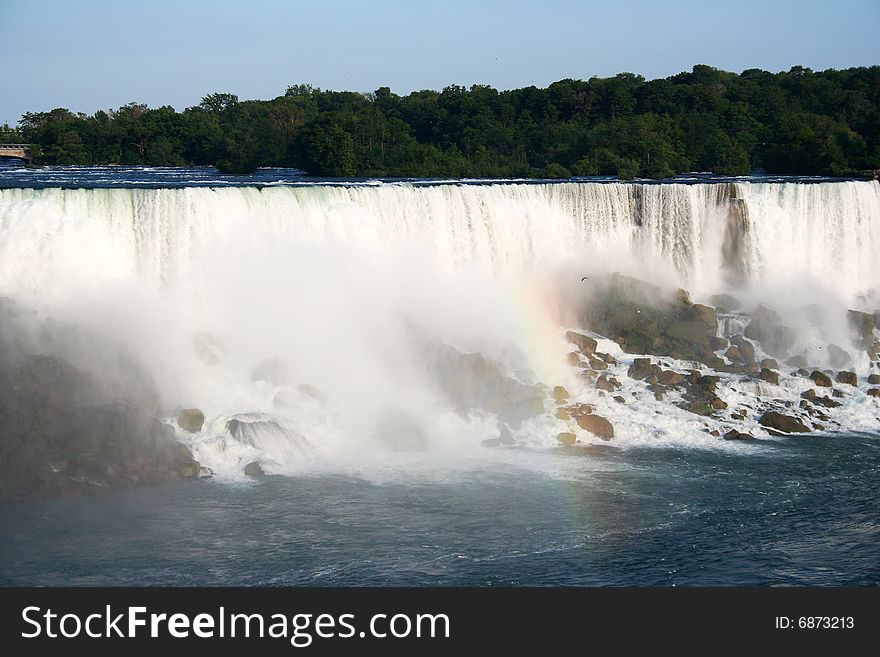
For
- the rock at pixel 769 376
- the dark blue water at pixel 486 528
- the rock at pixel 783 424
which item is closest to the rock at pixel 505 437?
the dark blue water at pixel 486 528

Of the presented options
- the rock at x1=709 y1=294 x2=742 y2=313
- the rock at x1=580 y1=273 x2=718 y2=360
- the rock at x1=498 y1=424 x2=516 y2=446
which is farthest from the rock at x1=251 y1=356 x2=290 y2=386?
the rock at x1=709 y1=294 x2=742 y2=313

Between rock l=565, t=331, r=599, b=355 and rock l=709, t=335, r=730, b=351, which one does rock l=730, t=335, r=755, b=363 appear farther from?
rock l=565, t=331, r=599, b=355

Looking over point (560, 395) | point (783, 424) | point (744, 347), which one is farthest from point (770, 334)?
point (560, 395)

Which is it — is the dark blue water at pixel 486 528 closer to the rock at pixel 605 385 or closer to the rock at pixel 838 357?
the rock at pixel 605 385

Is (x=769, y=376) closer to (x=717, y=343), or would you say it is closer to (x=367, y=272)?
(x=717, y=343)
